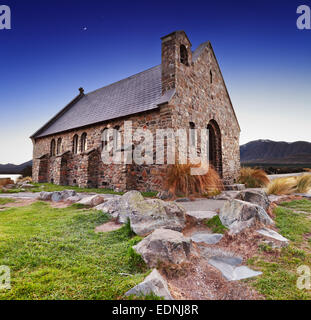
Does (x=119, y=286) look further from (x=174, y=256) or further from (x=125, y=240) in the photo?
(x=125, y=240)

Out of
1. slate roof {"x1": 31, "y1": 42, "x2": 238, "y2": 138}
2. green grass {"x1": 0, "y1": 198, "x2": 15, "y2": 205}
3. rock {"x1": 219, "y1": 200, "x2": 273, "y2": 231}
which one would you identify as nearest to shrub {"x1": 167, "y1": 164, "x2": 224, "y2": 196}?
rock {"x1": 219, "y1": 200, "x2": 273, "y2": 231}

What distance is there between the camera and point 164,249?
229 cm

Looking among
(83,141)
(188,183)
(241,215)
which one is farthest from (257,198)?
(83,141)

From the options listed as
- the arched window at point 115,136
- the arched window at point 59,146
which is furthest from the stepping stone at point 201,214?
the arched window at point 59,146

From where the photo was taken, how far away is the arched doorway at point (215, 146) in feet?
36.0

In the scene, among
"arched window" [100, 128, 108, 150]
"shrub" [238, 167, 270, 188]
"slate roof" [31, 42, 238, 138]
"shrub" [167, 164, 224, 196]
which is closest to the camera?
"shrub" [167, 164, 224, 196]

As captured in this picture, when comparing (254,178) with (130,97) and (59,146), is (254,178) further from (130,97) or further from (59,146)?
(59,146)

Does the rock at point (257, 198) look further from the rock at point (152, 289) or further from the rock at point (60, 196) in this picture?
the rock at point (60, 196)

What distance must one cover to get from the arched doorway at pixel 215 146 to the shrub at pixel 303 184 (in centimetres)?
459

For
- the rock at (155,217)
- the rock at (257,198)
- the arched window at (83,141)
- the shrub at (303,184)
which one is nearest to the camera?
the rock at (155,217)

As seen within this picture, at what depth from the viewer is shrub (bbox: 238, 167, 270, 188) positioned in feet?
31.3

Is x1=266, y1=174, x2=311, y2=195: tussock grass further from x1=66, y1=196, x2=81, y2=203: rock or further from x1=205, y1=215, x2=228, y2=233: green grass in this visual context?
x1=66, y1=196, x2=81, y2=203: rock

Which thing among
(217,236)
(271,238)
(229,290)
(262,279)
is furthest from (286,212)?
(229,290)

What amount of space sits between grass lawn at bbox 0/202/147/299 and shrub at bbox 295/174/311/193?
6.43m
